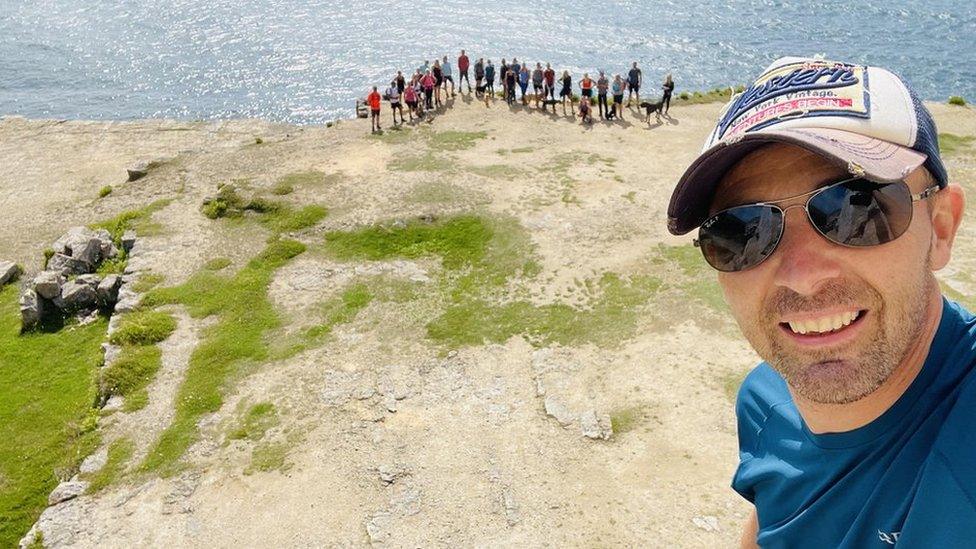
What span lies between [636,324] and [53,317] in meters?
20.3

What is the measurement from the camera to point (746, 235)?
3695 millimetres

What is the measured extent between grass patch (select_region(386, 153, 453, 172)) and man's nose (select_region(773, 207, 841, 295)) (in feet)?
86.7

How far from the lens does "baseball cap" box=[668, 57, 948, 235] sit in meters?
3.18

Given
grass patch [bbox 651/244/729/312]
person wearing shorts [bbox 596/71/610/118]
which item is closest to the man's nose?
grass patch [bbox 651/244/729/312]

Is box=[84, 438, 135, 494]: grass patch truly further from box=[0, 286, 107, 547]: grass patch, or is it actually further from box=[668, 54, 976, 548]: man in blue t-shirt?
box=[668, 54, 976, 548]: man in blue t-shirt

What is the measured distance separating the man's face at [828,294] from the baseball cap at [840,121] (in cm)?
20

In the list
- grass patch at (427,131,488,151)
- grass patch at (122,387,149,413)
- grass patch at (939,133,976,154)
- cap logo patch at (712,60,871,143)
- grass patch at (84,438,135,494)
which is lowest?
grass patch at (84,438,135,494)

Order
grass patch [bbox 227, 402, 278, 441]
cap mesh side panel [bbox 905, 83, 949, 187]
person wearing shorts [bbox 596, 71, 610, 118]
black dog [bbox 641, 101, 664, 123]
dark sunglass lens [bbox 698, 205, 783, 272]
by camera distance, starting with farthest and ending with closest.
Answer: black dog [bbox 641, 101, 664, 123] < person wearing shorts [bbox 596, 71, 610, 118] < grass patch [bbox 227, 402, 278, 441] < dark sunglass lens [bbox 698, 205, 783, 272] < cap mesh side panel [bbox 905, 83, 949, 187]

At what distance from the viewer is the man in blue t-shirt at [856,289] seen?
3180 millimetres

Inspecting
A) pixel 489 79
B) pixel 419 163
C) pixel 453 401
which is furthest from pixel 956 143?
pixel 453 401

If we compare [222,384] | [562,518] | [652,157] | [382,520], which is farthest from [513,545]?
[652,157]

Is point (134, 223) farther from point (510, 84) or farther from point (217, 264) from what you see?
point (510, 84)

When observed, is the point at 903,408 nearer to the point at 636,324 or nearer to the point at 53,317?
the point at 636,324

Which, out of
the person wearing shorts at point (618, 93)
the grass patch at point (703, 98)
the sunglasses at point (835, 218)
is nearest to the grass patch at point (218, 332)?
the sunglasses at point (835, 218)
